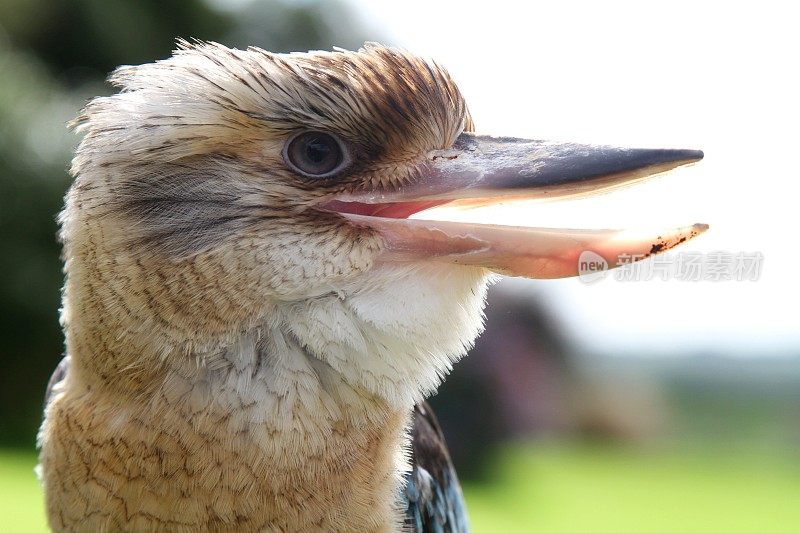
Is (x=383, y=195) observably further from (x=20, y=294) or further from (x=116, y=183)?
(x=20, y=294)

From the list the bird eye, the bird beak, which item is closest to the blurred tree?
the bird eye

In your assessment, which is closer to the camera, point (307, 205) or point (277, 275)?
point (277, 275)

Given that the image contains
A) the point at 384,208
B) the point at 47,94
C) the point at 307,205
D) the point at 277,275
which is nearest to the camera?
the point at 277,275

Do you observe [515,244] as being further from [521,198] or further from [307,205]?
[307,205]

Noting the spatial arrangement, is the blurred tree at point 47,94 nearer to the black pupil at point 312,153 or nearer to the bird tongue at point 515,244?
the black pupil at point 312,153

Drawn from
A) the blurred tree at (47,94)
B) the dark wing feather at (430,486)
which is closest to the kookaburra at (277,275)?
the dark wing feather at (430,486)

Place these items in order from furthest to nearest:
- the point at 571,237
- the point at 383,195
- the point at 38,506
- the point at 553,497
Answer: the point at 553,497 → the point at 38,506 → the point at 383,195 → the point at 571,237

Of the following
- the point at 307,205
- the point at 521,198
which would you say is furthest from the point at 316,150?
the point at 521,198

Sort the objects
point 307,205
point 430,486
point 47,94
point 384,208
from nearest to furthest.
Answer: point 307,205
point 384,208
point 430,486
point 47,94

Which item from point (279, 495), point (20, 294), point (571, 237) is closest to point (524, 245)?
point (571, 237)
